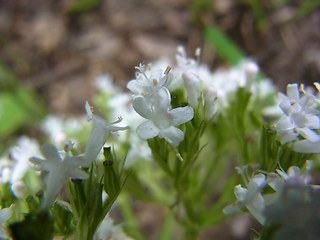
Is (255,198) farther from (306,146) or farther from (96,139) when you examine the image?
(96,139)

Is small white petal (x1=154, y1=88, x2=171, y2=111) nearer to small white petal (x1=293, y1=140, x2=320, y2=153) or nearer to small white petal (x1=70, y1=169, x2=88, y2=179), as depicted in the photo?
small white petal (x1=70, y1=169, x2=88, y2=179)

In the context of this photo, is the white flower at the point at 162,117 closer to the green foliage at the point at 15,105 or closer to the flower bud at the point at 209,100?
the flower bud at the point at 209,100

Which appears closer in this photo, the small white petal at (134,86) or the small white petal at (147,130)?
the small white petal at (147,130)

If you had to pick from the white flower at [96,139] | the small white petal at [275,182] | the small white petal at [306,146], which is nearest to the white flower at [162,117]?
the white flower at [96,139]

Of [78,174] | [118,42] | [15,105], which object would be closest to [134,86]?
[78,174]

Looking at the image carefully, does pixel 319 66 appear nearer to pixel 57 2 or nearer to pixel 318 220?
pixel 318 220

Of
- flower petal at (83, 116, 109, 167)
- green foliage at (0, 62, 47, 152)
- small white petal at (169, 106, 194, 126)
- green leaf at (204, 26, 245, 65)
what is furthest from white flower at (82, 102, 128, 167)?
green foliage at (0, 62, 47, 152)

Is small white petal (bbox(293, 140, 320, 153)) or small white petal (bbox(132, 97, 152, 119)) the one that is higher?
small white petal (bbox(132, 97, 152, 119))
